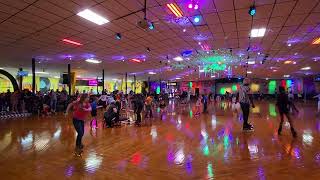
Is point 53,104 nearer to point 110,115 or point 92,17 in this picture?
point 110,115

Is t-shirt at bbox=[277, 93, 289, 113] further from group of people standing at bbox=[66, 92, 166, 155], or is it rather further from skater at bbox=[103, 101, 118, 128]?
skater at bbox=[103, 101, 118, 128]

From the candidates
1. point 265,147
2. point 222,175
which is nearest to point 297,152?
point 265,147

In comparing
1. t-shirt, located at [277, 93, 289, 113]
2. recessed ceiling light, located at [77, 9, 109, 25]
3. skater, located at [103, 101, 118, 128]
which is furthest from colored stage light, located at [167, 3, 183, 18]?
skater, located at [103, 101, 118, 128]

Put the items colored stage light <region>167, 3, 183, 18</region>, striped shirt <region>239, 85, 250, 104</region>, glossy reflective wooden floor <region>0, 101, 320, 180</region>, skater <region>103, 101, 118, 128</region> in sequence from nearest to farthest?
glossy reflective wooden floor <region>0, 101, 320, 180</region>
colored stage light <region>167, 3, 183, 18</region>
striped shirt <region>239, 85, 250, 104</region>
skater <region>103, 101, 118, 128</region>

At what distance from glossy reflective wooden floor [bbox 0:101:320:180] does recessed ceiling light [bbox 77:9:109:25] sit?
3222mm

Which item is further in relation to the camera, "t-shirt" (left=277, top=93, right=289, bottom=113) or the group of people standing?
"t-shirt" (left=277, top=93, right=289, bottom=113)

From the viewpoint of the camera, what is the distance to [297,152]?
16.0ft

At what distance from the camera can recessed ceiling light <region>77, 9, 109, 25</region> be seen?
6.21m

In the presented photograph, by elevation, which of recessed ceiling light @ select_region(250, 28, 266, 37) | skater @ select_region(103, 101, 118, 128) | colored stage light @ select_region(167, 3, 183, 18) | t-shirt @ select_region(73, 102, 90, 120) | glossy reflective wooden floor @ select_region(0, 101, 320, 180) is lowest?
glossy reflective wooden floor @ select_region(0, 101, 320, 180)

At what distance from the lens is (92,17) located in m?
6.57

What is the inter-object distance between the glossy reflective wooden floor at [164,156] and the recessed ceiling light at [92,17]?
3.22m

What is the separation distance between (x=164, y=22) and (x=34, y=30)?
13.8 ft

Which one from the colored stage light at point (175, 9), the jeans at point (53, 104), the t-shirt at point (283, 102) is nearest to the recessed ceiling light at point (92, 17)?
the colored stage light at point (175, 9)

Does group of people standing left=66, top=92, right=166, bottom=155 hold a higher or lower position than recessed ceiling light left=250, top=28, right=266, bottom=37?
lower
